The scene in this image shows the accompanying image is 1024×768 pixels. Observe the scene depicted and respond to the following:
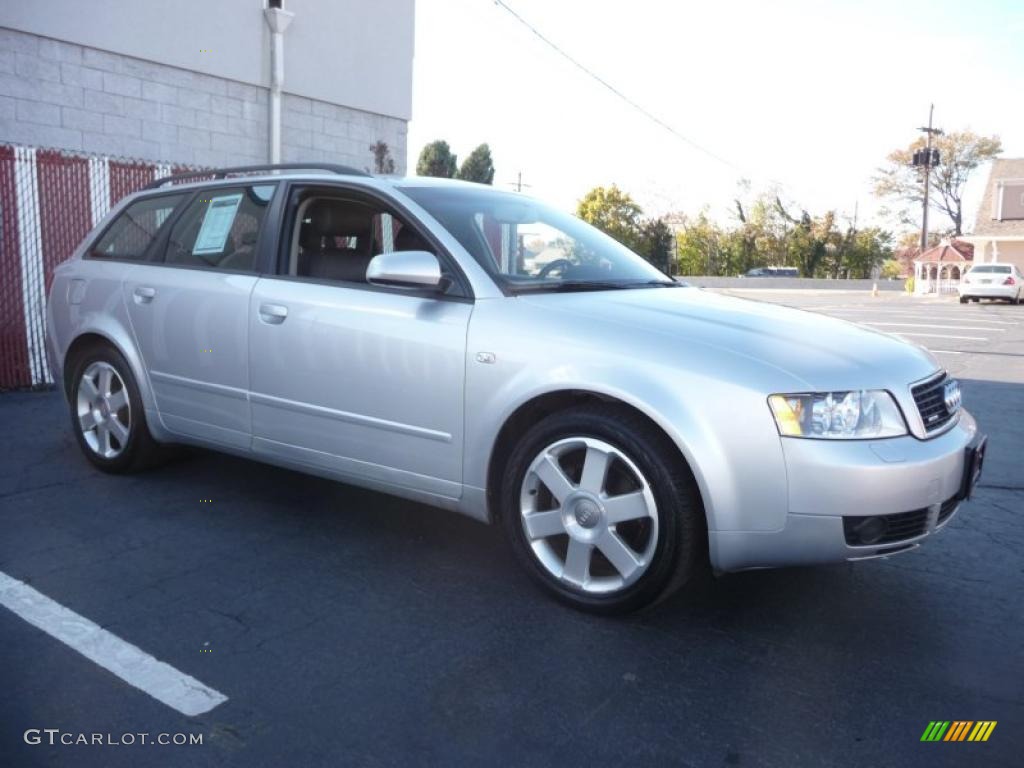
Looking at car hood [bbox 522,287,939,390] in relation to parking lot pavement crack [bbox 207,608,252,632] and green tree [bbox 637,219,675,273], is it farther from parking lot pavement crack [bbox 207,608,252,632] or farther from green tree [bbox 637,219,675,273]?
green tree [bbox 637,219,675,273]

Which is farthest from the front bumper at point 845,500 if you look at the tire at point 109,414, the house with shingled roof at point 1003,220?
the house with shingled roof at point 1003,220

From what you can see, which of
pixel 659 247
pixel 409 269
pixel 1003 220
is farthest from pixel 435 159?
pixel 409 269

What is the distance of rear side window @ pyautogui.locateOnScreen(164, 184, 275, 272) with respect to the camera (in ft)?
13.5

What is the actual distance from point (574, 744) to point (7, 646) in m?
1.81

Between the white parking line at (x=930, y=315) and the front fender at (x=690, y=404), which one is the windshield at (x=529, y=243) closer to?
the front fender at (x=690, y=404)

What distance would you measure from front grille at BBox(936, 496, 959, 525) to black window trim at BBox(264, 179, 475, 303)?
1.79 metres

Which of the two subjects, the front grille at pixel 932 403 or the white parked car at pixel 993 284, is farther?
the white parked car at pixel 993 284

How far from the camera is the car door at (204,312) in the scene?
4.00 metres

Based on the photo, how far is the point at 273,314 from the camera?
12.5ft

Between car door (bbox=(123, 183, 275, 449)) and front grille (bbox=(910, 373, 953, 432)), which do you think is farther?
car door (bbox=(123, 183, 275, 449))

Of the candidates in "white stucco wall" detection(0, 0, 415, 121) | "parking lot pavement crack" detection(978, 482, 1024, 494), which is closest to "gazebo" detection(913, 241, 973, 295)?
"white stucco wall" detection(0, 0, 415, 121)

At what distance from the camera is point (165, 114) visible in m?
10.2

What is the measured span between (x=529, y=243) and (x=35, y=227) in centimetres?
528

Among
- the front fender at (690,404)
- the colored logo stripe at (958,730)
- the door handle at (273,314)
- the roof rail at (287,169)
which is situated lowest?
the colored logo stripe at (958,730)
